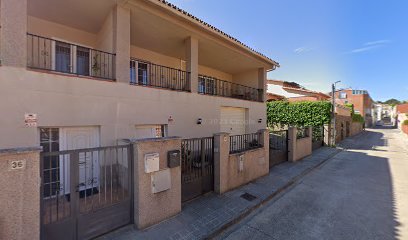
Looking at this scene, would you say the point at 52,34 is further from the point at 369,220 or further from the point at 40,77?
the point at 369,220

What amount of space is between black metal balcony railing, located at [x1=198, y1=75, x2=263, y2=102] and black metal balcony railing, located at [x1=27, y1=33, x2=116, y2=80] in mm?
5823

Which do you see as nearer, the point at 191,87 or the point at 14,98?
the point at 14,98

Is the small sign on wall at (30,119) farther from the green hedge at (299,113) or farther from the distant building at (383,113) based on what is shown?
the distant building at (383,113)

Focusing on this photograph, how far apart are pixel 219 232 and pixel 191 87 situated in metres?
5.89

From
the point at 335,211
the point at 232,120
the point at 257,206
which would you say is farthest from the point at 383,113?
the point at 257,206

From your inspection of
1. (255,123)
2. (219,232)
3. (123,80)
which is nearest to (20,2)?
(123,80)

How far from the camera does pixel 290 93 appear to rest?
2616 centimetres

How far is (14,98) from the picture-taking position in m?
4.59

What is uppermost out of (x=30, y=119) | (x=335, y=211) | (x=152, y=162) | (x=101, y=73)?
(x=101, y=73)

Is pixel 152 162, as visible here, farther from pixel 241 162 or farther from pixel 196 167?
pixel 241 162

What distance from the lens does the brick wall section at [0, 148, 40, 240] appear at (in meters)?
2.58

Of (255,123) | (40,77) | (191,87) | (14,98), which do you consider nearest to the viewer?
(14,98)

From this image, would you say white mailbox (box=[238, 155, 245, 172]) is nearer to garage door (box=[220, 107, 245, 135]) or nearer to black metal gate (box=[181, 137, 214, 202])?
black metal gate (box=[181, 137, 214, 202])

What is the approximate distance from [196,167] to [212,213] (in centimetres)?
128
